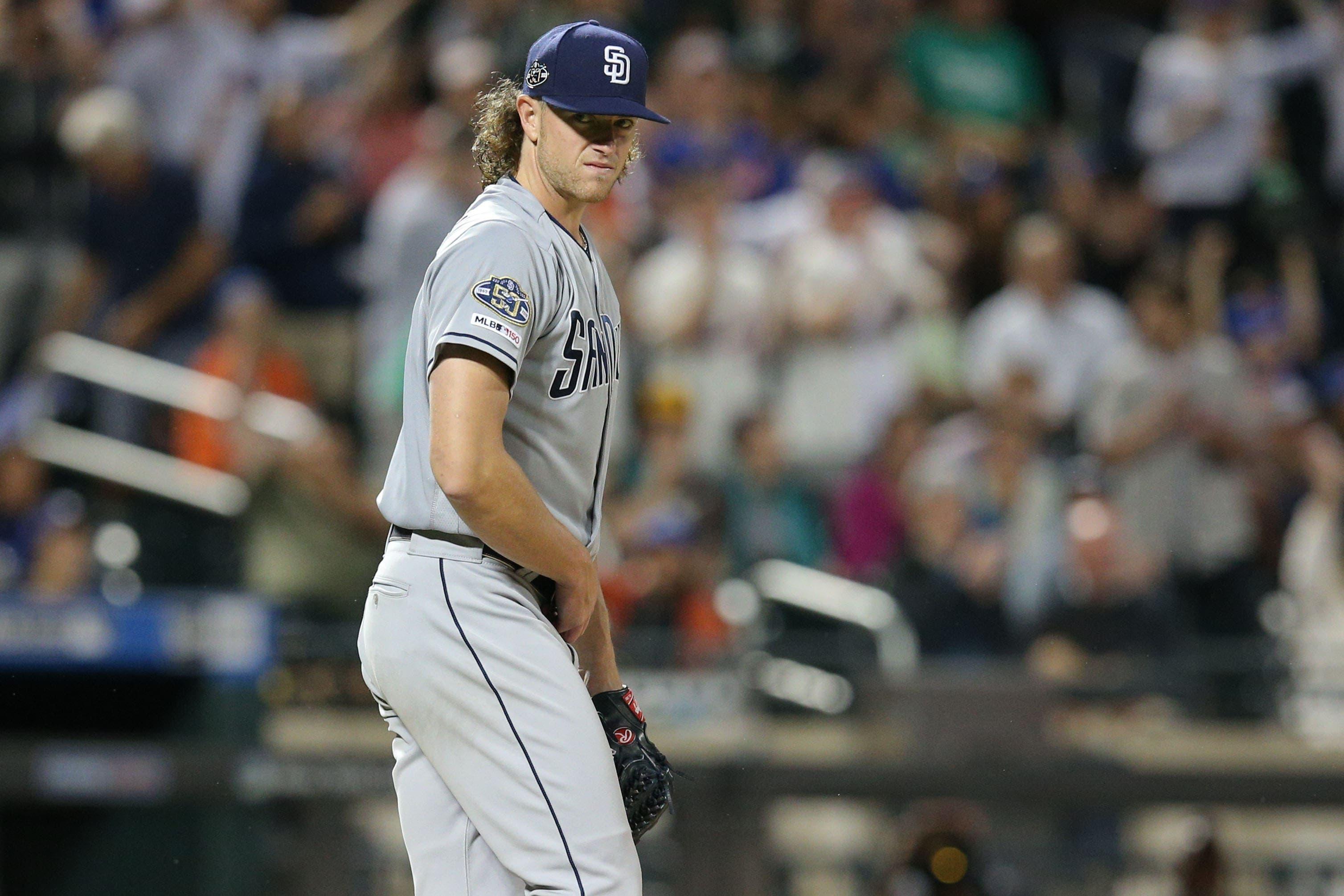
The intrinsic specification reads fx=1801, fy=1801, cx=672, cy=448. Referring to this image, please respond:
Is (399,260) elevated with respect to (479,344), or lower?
elevated

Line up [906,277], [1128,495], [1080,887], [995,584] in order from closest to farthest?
[1080,887] < [995,584] < [1128,495] < [906,277]

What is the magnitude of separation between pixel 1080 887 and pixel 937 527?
1.54 metres

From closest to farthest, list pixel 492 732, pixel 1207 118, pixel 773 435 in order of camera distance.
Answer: pixel 492 732 → pixel 773 435 → pixel 1207 118

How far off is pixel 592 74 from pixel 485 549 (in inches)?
31.9

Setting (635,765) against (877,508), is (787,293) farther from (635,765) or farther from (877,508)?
(635,765)

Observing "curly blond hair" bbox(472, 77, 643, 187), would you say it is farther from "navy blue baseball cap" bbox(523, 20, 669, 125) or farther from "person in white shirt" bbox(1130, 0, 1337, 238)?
"person in white shirt" bbox(1130, 0, 1337, 238)

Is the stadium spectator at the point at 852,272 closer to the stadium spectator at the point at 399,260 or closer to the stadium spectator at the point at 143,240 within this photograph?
the stadium spectator at the point at 399,260

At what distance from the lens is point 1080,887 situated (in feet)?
21.8

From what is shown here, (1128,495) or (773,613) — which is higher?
(1128,495)

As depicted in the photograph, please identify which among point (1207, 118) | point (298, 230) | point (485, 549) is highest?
point (1207, 118)

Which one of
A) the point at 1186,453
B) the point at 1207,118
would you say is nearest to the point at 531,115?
the point at 1186,453

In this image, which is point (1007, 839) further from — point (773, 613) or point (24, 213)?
point (24, 213)

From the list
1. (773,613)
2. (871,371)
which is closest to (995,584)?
(773,613)

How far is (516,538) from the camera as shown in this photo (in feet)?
9.44
